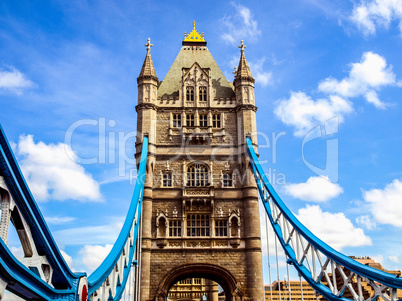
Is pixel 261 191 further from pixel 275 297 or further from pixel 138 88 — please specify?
pixel 275 297

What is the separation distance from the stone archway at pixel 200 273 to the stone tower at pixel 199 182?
0.06m

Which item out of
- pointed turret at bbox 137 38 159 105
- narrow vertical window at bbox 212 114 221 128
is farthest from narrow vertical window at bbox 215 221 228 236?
pointed turret at bbox 137 38 159 105

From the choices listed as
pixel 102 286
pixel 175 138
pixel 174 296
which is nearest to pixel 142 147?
pixel 175 138

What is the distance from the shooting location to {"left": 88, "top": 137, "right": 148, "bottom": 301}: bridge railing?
50.0 feet

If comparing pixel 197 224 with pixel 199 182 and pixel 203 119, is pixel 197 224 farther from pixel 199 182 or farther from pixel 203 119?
pixel 203 119

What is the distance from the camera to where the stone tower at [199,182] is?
1017 inches

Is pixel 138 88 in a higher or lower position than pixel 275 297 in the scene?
higher

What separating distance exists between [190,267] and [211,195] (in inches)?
179

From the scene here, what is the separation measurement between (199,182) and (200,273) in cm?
567

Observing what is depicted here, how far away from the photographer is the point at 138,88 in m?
30.4

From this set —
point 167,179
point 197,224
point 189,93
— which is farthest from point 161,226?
point 189,93

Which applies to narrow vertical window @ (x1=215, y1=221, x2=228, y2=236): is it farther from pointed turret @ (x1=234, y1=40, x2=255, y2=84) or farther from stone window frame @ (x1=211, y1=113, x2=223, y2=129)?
pointed turret @ (x1=234, y1=40, x2=255, y2=84)

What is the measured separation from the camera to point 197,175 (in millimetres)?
28438

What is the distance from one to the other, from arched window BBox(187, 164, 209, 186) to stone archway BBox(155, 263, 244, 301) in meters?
5.22
